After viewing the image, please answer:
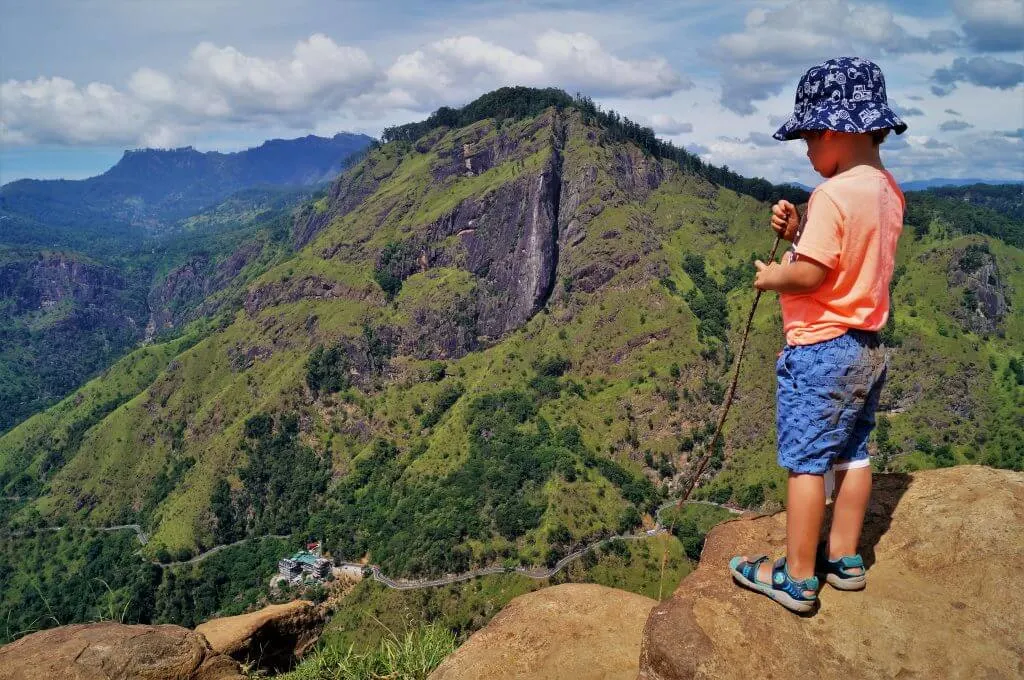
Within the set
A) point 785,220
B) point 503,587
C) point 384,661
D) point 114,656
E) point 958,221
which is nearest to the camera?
point 785,220

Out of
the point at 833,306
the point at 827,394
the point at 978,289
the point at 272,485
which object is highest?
the point at 833,306

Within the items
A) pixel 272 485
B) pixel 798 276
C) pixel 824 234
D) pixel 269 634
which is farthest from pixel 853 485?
pixel 272 485

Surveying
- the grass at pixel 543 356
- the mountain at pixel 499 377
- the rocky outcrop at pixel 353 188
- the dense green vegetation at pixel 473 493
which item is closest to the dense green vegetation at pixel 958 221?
the mountain at pixel 499 377

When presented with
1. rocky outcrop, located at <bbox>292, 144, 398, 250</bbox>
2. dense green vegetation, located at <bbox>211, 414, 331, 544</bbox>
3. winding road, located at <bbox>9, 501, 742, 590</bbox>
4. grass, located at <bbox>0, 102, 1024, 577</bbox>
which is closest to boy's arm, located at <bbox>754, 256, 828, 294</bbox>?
winding road, located at <bbox>9, 501, 742, 590</bbox>

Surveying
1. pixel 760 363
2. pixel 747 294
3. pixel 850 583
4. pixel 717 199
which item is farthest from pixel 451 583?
pixel 717 199

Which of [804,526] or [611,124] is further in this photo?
[611,124]

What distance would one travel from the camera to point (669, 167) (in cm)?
14350

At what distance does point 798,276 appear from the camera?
4.37 metres

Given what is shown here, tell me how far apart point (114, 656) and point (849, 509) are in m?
7.16

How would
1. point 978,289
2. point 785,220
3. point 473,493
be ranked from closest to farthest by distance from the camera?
1. point 785,220
2. point 473,493
3. point 978,289

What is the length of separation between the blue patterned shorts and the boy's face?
1.31 meters

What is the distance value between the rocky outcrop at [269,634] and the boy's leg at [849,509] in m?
6.71

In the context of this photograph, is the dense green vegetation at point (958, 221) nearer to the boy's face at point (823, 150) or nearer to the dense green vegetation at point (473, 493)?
the dense green vegetation at point (473, 493)

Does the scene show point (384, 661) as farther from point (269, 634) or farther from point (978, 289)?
point (978, 289)
